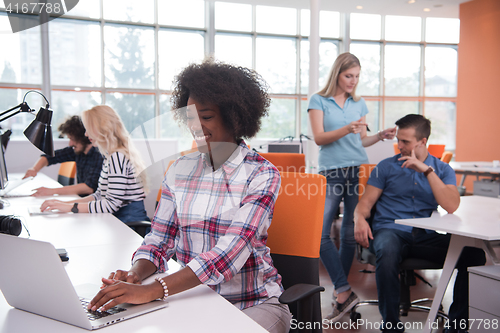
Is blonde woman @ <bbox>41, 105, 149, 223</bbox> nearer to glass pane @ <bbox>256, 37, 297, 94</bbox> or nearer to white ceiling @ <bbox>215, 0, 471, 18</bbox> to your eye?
white ceiling @ <bbox>215, 0, 471, 18</bbox>

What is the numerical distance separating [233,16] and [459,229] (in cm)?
862

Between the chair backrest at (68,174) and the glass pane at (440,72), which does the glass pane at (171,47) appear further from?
the glass pane at (440,72)

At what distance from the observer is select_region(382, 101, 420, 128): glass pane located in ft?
34.0

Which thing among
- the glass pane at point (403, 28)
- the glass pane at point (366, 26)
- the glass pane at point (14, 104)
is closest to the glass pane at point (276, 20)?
the glass pane at point (366, 26)

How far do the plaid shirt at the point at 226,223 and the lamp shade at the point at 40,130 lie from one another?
66 centimetres

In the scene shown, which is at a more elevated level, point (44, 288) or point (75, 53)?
point (75, 53)

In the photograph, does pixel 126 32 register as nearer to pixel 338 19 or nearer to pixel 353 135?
pixel 338 19

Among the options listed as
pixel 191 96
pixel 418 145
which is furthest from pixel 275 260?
pixel 418 145

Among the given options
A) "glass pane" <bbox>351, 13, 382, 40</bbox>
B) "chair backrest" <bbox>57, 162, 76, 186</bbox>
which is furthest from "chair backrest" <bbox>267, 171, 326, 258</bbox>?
"glass pane" <bbox>351, 13, 382, 40</bbox>

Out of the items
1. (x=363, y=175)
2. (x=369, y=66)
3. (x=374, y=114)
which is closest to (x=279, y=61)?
(x=369, y=66)

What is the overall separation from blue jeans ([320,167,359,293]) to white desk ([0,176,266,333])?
1.26 metres

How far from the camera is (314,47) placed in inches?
264

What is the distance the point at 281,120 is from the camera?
9906 mm

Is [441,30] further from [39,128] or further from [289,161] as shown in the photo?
[39,128]
